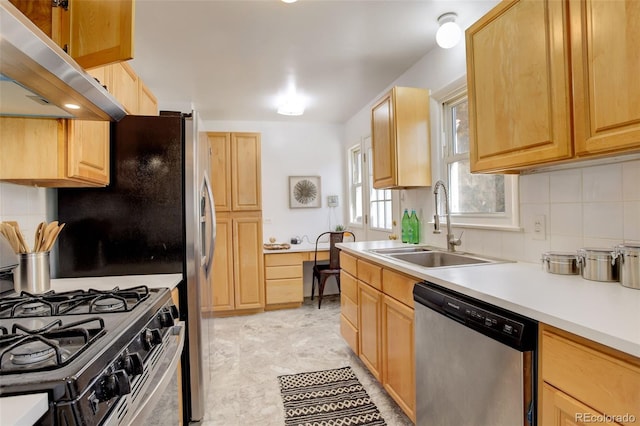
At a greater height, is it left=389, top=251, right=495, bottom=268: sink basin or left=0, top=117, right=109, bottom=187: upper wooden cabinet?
left=0, top=117, right=109, bottom=187: upper wooden cabinet

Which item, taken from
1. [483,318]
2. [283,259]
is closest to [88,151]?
[483,318]

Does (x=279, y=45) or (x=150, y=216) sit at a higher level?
(x=279, y=45)

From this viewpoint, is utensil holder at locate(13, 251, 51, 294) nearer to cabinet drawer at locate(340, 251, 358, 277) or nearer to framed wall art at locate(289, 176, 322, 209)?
cabinet drawer at locate(340, 251, 358, 277)

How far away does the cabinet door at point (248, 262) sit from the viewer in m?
3.87

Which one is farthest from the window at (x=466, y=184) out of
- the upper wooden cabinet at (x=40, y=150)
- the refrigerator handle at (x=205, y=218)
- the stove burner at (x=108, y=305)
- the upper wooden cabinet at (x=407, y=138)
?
the upper wooden cabinet at (x=40, y=150)

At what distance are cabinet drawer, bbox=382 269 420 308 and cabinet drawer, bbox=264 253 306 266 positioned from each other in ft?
6.96

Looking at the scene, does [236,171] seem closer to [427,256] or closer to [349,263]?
[349,263]

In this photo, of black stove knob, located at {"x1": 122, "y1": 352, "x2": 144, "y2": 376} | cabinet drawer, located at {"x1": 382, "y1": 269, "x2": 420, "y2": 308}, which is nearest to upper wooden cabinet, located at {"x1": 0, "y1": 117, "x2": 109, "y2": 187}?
black stove knob, located at {"x1": 122, "y1": 352, "x2": 144, "y2": 376}

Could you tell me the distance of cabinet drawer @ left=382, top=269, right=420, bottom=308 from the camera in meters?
1.71

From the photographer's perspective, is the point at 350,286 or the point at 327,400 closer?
the point at 327,400

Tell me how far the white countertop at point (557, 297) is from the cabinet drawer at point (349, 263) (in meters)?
0.88

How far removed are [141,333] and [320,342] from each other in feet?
7.34

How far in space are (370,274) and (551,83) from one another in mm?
1421

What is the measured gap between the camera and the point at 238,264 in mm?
3875
